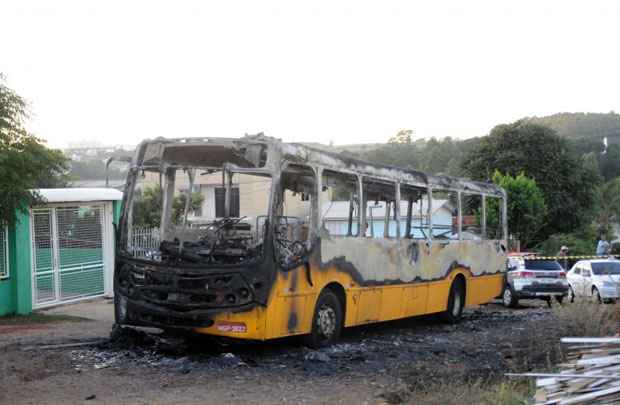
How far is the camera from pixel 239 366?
10445 millimetres

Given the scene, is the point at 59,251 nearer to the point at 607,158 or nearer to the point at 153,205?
the point at 153,205

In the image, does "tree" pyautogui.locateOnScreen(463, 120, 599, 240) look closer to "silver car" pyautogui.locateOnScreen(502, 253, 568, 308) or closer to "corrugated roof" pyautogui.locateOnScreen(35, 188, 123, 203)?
"silver car" pyautogui.locateOnScreen(502, 253, 568, 308)

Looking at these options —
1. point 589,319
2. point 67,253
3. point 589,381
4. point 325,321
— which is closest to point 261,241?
point 325,321

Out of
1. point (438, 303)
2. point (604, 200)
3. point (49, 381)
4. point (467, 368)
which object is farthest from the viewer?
point (604, 200)

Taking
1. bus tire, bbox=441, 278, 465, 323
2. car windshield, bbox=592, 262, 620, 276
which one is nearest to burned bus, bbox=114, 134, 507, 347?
bus tire, bbox=441, 278, 465, 323

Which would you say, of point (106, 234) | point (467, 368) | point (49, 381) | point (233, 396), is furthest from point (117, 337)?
point (106, 234)

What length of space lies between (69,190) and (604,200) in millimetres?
46696

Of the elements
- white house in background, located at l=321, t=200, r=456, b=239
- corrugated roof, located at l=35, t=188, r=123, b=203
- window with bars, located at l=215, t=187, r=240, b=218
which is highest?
corrugated roof, located at l=35, t=188, r=123, b=203

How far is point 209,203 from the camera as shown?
1255 centimetres

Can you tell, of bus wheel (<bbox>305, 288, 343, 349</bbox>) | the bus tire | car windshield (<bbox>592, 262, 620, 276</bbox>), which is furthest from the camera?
car windshield (<bbox>592, 262, 620, 276</bbox>)

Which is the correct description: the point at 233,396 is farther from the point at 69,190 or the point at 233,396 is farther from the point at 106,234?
the point at 106,234

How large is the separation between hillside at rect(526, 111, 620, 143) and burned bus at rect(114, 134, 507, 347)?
7127 centimetres

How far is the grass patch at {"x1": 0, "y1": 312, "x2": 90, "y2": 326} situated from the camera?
1564 cm

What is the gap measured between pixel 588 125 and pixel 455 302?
7238 cm
